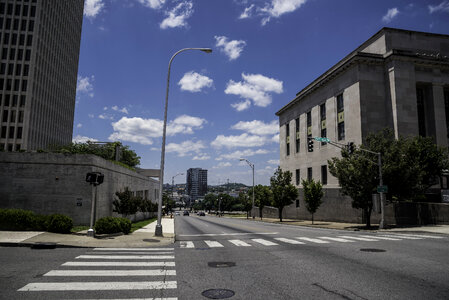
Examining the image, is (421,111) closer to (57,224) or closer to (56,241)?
(57,224)

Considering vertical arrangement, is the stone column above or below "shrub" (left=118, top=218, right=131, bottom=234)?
above

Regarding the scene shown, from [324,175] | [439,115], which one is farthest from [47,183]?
[439,115]

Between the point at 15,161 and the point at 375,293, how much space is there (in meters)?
22.7

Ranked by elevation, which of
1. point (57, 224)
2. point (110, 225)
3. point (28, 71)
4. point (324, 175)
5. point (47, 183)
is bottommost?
point (110, 225)

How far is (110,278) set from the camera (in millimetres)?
7496

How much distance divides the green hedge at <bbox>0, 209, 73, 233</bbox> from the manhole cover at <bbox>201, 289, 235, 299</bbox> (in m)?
11.7

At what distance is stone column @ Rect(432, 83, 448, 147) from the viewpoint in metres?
39.1

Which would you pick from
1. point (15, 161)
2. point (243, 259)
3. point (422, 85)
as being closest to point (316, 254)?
point (243, 259)

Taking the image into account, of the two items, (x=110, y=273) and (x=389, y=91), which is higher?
(x=389, y=91)

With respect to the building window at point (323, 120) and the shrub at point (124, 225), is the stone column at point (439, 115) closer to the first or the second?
the building window at point (323, 120)

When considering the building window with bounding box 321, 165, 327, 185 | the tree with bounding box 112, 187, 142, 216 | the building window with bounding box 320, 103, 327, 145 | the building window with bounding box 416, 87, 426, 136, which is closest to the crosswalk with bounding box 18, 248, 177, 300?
the tree with bounding box 112, 187, 142, 216

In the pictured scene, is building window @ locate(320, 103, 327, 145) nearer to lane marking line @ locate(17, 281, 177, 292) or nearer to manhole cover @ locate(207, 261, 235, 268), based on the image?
manhole cover @ locate(207, 261, 235, 268)

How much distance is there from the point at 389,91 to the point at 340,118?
6974mm

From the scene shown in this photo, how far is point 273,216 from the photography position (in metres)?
57.9
